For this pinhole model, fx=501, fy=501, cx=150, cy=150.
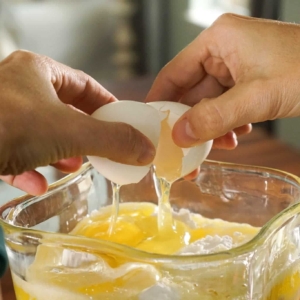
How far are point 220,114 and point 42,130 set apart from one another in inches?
7.0

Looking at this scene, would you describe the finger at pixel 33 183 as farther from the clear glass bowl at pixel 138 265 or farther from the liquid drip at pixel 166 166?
the liquid drip at pixel 166 166

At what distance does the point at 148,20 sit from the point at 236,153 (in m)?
1.45

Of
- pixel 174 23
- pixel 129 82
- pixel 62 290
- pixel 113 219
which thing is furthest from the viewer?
pixel 174 23

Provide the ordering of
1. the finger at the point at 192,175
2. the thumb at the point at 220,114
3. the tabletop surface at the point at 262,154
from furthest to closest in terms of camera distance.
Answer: the tabletop surface at the point at 262,154 → the finger at the point at 192,175 → the thumb at the point at 220,114

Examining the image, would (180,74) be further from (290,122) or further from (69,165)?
(290,122)

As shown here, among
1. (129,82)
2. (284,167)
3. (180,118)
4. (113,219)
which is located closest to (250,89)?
(180,118)

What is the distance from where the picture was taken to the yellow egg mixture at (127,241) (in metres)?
0.40

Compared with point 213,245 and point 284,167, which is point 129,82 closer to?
point 284,167

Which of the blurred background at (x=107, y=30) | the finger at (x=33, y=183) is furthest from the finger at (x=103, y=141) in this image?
the blurred background at (x=107, y=30)

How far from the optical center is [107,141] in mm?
421

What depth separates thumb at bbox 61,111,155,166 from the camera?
15.9 inches

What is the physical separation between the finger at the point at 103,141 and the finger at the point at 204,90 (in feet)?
0.77

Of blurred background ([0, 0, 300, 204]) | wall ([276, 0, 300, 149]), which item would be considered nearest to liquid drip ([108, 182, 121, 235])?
wall ([276, 0, 300, 149])

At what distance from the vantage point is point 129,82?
133 cm
